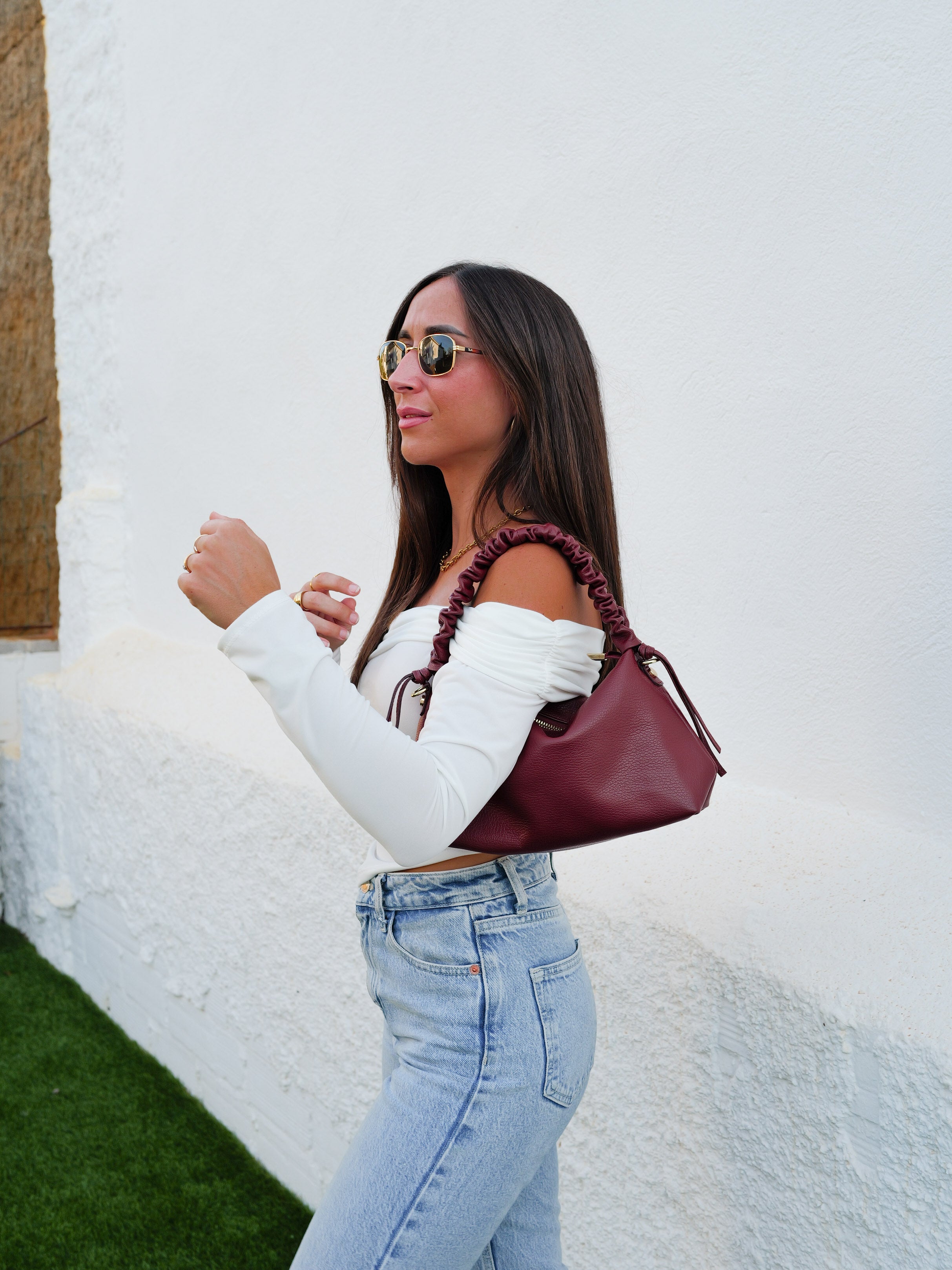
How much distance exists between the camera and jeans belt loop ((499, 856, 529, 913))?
126 cm

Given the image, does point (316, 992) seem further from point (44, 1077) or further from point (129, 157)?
point (129, 157)

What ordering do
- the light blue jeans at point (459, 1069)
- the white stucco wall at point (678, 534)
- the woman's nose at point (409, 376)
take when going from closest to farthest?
1. the light blue jeans at point (459, 1069)
2. the woman's nose at point (409, 376)
3. the white stucco wall at point (678, 534)

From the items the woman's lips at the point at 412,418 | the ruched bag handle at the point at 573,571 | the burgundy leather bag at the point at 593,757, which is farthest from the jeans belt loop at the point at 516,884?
the woman's lips at the point at 412,418

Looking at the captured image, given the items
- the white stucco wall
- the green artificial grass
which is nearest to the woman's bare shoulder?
the white stucco wall

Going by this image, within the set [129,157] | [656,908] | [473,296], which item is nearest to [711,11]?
[473,296]

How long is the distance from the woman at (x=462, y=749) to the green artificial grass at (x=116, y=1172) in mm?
1576

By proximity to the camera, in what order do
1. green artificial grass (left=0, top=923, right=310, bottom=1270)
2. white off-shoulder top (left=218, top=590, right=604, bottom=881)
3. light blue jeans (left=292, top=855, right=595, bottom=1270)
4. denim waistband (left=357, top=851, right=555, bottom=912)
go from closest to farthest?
1. white off-shoulder top (left=218, top=590, right=604, bottom=881)
2. light blue jeans (left=292, top=855, right=595, bottom=1270)
3. denim waistband (left=357, top=851, right=555, bottom=912)
4. green artificial grass (left=0, top=923, right=310, bottom=1270)

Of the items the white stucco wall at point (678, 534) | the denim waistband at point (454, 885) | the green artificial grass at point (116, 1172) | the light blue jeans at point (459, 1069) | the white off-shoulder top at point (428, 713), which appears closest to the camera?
the white off-shoulder top at point (428, 713)

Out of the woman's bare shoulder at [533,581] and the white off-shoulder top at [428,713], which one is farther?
the woman's bare shoulder at [533,581]

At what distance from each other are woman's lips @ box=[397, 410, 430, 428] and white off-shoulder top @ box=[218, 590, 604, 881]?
12.9 inches

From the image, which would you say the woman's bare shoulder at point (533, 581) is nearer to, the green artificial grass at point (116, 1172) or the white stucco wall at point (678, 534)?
the white stucco wall at point (678, 534)

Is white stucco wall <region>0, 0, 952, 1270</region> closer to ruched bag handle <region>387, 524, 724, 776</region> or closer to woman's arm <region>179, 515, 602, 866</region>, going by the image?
ruched bag handle <region>387, 524, 724, 776</region>

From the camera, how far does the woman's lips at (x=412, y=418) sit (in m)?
1.35

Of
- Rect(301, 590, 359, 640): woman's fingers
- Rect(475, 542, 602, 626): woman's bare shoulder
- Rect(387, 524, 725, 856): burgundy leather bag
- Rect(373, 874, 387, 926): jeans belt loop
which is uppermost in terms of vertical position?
Rect(475, 542, 602, 626): woman's bare shoulder
